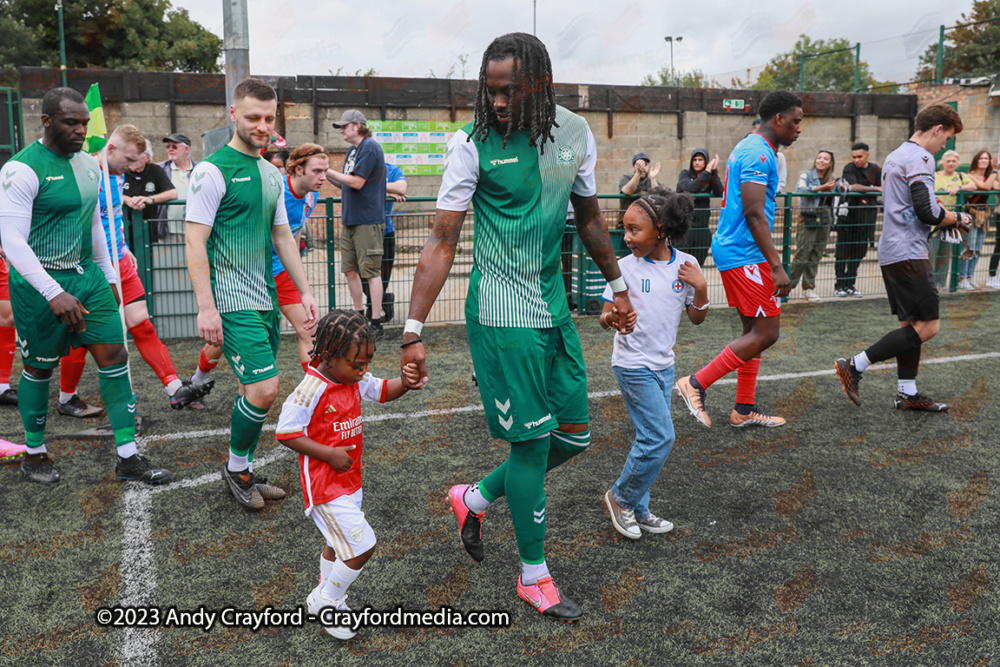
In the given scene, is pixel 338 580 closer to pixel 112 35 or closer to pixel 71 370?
pixel 71 370

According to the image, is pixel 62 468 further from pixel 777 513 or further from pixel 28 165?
pixel 777 513

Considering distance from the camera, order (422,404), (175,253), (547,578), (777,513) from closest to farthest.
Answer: (547,578) → (777,513) → (422,404) → (175,253)

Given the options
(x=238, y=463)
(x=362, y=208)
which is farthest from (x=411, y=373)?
(x=362, y=208)

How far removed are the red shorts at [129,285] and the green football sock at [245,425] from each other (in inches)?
97.3

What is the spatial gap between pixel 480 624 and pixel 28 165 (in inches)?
129

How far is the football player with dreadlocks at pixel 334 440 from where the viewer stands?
277cm

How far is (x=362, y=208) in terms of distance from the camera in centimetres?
839

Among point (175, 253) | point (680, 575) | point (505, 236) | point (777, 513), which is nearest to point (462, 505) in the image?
point (680, 575)

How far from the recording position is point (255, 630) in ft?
Result: 9.75

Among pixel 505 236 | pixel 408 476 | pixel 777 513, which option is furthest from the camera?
pixel 408 476

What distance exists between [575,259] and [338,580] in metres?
7.99

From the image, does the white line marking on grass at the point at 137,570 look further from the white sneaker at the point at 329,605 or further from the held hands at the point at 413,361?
the held hands at the point at 413,361

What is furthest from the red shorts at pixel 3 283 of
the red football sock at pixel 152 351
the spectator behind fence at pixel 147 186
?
the spectator behind fence at pixel 147 186

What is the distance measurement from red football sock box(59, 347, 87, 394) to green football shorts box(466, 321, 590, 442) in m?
3.99
